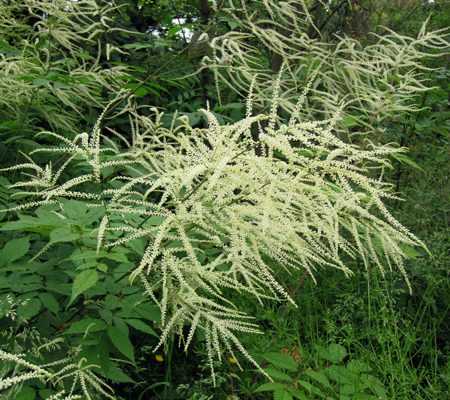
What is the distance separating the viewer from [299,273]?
166 inches

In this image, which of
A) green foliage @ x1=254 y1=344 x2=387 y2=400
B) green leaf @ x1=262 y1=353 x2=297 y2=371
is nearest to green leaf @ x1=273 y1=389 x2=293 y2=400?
green foliage @ x1=254 y1=344 x2=387 y2=400

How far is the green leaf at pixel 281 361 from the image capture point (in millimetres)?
2574

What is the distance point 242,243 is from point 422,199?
330 cm

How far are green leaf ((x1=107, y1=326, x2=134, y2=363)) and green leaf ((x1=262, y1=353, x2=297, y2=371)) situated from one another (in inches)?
29.3

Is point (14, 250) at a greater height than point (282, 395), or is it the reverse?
point (14, 250)

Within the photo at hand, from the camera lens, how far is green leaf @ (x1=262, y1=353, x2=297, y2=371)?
257cm

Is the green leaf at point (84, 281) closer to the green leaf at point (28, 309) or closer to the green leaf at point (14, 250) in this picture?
the green leaf at point (28, 309)

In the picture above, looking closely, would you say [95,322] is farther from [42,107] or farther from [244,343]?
[42,107]

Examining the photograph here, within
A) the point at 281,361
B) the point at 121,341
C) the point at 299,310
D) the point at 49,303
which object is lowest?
the point at 299,310

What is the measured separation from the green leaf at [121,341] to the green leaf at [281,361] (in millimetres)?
745

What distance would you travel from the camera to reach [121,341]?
6.78 ft

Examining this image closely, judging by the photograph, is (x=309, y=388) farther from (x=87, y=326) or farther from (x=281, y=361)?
(x=87, y=326)

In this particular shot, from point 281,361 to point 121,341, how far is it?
0.84m

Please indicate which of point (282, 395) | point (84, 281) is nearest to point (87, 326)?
point (84, 281)
